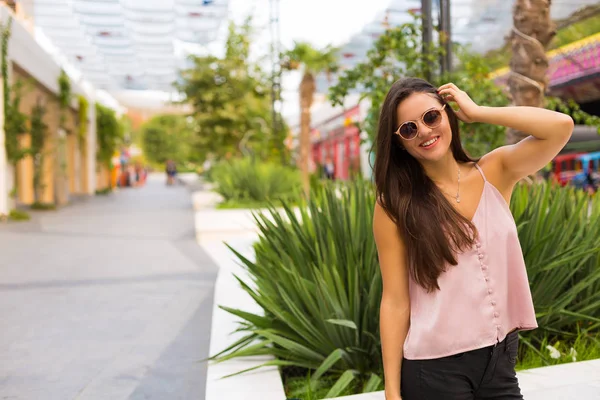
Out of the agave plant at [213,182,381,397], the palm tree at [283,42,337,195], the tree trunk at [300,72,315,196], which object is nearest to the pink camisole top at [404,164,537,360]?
the agave plant at [213,182,381,397]

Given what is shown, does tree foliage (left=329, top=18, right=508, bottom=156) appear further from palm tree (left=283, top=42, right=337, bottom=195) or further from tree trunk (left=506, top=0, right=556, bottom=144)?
palm tree (left=283, top=42, right=337, bottom=195)

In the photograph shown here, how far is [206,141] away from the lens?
23234 millimetres

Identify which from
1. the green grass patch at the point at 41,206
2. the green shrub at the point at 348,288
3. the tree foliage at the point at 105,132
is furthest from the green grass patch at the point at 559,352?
the tree foliage at the point at 105,132

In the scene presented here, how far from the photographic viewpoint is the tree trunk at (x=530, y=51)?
3990 millimetres

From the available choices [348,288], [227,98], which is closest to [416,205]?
[348,288]

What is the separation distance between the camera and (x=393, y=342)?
1604mm

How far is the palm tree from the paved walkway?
567cm

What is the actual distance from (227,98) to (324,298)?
64.3ft

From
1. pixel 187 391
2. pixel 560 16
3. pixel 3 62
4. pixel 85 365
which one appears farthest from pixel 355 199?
pixel 560 16

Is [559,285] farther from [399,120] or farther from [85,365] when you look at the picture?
[85,365]

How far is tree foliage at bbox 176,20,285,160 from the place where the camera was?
20.6 metres

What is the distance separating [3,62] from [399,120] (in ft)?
38.8

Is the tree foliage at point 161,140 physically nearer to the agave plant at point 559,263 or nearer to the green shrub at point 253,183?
the green shrub at point 253,183

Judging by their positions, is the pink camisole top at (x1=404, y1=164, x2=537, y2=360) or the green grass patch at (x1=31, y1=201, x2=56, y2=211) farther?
the green grass patch at (x1=31, y1=201, x2=56, y2=211)
